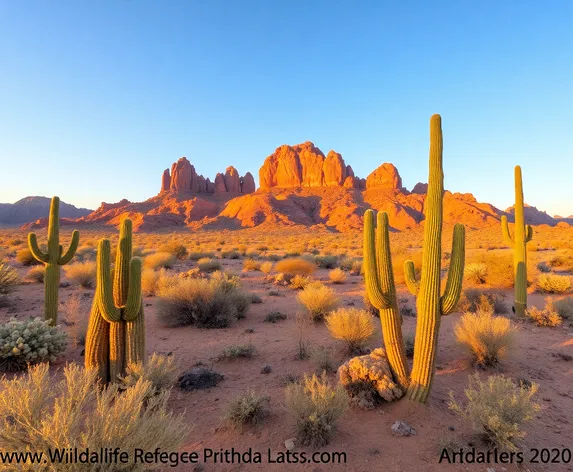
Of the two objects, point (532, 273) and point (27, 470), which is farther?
point (532, 273)

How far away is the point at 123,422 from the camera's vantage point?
2502mm

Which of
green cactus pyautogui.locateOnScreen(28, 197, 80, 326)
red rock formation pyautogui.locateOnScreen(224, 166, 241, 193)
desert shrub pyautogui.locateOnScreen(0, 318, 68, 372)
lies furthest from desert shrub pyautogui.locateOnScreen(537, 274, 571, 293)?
red rock formation pyautogui.locateOnScreen(224, 166, 241, 193)

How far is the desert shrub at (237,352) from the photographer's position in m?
5.97

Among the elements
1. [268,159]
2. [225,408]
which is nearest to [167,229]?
[268,159]

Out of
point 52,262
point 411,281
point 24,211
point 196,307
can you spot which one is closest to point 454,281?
point 411,281

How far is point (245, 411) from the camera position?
12.6 ft

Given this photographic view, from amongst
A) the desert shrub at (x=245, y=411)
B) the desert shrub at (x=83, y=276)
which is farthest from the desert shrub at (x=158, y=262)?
the desert shrub at (x=245, y=411)

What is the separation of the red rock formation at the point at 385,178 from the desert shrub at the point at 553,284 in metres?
80.0

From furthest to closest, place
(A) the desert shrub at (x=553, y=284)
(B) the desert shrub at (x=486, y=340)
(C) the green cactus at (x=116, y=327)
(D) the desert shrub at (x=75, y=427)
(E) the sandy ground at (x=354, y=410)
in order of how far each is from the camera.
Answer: (A) the desert shrub at (x=553, y=284) < (B) the desert shrub at (x=486, y=340) < (C) the green cactus at (x=116, y=327) < (E) the sandy ground at (x=354, y=410) < (D) the desert shrub at (x=75, y=427)

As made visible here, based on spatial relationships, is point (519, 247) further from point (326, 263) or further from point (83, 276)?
point (83, 276)

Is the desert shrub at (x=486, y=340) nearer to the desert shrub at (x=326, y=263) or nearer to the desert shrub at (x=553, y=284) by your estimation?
the desert shrub at (x=553, y=284)

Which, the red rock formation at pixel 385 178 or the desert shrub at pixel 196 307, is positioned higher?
the red rock formation at pixel 385 178

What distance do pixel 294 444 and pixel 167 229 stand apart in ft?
211

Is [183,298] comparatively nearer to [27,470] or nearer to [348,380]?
[348,380]
